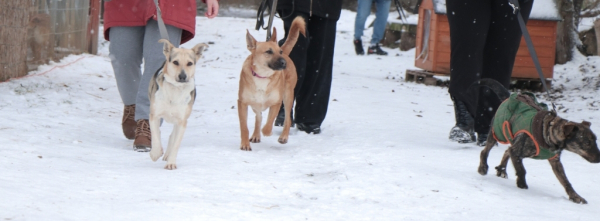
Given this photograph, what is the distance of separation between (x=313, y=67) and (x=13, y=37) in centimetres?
352

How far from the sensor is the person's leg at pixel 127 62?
4.67 metres

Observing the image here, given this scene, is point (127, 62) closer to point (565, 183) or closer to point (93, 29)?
point (565, 183)

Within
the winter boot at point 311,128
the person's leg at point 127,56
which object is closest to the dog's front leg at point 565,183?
the winter boot at point 311,128

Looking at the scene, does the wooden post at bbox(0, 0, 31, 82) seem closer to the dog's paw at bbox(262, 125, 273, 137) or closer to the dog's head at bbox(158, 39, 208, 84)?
the dog's paw at bbox(262, 125, 273, 137)

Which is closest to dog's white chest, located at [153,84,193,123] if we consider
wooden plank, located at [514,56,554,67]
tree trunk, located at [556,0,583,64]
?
wooden plank, located at [514,56,554,67]

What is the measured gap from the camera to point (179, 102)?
160 inches

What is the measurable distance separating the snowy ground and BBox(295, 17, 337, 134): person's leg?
173 mm

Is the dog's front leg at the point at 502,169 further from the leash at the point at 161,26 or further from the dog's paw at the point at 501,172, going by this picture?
the leash at the point at 161,26

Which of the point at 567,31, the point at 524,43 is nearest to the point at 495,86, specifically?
the point at 524,43

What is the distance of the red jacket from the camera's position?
4.53 metres

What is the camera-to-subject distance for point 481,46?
4926 mm

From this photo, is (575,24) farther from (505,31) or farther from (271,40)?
(271,40)

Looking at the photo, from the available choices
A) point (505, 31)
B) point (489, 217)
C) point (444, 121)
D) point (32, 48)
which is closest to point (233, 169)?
point (489, 217)

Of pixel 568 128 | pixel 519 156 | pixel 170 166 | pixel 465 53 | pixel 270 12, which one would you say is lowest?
pixel 170 166
